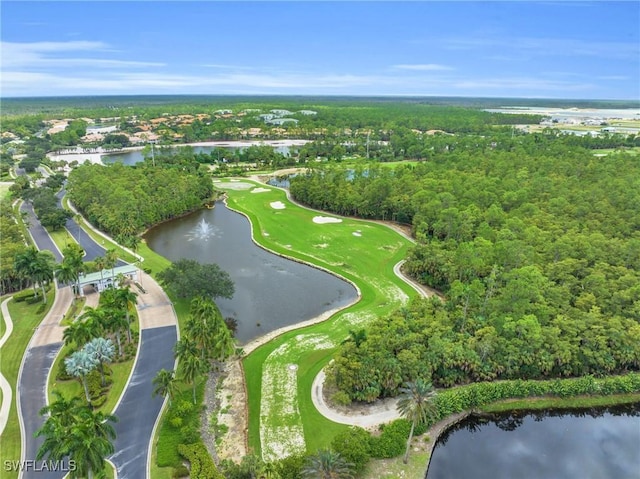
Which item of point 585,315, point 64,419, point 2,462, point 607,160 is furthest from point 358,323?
point 607,160

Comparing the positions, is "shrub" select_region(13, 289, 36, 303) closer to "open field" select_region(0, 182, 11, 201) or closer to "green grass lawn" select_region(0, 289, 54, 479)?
"green grass lawn" select_region(0, 289, 54, 479)

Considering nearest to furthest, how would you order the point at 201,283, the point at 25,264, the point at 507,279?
the point at 201,283, the point at 25,264, the point at 507,279

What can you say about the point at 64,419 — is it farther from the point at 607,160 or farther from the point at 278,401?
the point at 607,160

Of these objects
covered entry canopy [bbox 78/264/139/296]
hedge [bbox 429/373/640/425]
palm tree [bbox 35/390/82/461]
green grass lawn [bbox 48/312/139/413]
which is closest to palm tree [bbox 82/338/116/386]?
green grass lawn [bbox 48/312/139/413]

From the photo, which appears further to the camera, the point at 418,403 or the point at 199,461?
the point at 418,403

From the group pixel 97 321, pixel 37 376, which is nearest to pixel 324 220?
pixel 97 321

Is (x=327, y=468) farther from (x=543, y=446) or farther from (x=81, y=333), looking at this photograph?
(x=81, y=333)

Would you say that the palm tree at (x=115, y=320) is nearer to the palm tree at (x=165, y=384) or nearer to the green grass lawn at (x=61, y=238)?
the palm tree at (x=165, y=384)
